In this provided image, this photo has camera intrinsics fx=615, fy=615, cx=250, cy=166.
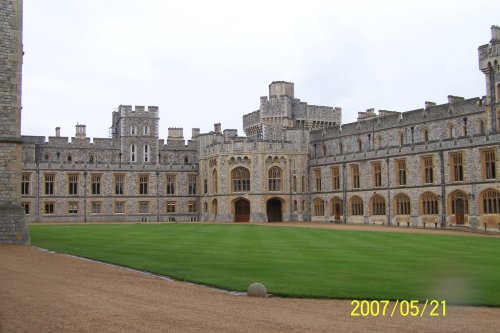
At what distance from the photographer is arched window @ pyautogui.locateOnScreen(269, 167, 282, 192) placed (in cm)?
5619

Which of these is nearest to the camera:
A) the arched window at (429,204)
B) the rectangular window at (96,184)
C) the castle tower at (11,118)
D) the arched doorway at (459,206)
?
the castle tower at (11,118)

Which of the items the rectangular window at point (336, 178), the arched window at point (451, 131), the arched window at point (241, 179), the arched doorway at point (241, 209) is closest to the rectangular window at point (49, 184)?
the arched window at point (241, 179)

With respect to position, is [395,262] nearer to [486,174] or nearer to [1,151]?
[1,151]

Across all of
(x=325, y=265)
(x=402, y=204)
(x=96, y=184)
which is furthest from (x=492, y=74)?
(x=96, y=184)

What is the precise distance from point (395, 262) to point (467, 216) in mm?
26700

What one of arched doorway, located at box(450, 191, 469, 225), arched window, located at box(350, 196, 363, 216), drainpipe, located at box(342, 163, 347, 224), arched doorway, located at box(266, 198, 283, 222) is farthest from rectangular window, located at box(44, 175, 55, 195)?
arched doorway, located at box(450, 191, 469, 225)

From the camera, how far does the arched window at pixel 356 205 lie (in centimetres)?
5228

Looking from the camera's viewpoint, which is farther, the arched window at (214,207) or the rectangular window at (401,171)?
the arched window at (214,207)

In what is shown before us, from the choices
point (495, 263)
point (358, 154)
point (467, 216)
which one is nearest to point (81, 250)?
point (495, 263)

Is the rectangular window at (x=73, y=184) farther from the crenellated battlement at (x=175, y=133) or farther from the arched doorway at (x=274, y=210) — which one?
the arched doorway at (x=274, y=210)

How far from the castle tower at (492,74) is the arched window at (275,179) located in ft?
66.7

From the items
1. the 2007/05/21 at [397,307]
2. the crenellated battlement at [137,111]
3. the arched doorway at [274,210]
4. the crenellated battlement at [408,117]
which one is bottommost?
the 2007/05/21 at [397,307]

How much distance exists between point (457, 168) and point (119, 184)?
33.3 metres

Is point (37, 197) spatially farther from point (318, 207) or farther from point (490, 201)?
point (490, 201)
